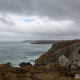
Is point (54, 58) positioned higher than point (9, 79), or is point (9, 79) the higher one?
point (9, 79)

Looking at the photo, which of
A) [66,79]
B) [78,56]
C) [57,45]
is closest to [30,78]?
[66,79]

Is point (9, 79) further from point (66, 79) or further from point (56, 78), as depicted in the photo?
point (66, 79)

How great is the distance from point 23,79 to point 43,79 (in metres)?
3.55

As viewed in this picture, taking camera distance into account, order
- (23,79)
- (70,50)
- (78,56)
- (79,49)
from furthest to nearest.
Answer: (70,50) < (79,49) < (78,56) < (23,79)

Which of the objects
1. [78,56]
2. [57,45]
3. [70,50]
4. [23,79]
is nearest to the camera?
[23,79]

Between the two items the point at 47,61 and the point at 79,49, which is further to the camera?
the point at 47,61

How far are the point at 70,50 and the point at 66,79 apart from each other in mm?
55242

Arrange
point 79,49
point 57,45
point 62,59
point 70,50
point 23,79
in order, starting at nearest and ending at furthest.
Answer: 1. point 23,79
2. point 62,59
3. point 79,49
4. point 70,50
5. point 57,45

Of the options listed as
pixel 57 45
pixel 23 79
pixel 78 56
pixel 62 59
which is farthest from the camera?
pixel 57 45

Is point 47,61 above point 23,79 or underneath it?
underneath

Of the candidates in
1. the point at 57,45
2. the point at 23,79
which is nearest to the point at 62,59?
the point at 23,79

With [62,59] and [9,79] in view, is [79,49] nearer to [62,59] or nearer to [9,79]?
[62,59]

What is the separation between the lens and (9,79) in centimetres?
2331

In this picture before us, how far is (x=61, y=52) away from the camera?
259ft
